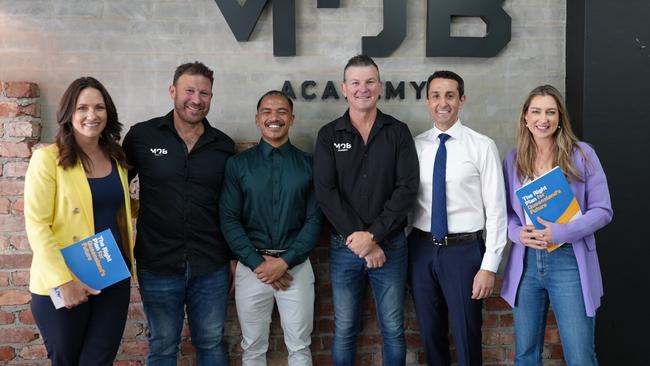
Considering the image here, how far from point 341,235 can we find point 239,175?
1.87 feet

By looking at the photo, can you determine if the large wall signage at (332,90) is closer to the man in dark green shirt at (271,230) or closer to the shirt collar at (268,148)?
the man in dark green shirt at (271,230)

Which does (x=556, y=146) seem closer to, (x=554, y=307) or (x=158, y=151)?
(x=554, y=307)

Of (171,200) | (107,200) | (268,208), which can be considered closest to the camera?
(107,200)

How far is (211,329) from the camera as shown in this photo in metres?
2.56

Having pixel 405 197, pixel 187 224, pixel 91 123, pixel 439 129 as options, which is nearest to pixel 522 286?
pixel 405 197

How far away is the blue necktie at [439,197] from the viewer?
2459 millimetres

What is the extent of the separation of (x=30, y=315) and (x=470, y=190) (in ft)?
7.84

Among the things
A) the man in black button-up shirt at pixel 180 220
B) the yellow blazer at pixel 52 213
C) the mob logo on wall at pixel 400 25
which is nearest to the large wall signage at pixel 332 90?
the mob logo on wall at pixel 400 25

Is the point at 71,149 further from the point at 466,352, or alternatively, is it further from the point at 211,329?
the point at 466,352

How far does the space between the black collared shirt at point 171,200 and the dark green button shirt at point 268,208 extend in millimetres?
108

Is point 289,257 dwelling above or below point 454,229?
below

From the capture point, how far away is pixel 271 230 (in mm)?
2543

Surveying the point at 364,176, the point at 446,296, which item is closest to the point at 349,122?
the point at 364,176

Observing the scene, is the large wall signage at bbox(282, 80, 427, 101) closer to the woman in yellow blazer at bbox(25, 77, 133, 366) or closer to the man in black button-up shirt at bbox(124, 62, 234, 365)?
the man in black button-up shirt at bbox(124, 62, 234, 365)
